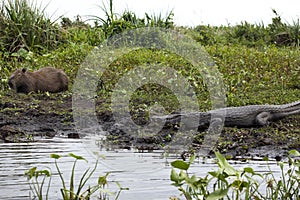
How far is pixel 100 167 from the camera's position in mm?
6156

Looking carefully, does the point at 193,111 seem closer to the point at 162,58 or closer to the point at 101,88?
the point at 101,88

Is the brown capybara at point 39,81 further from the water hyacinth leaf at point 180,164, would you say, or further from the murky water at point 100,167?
the water hyacinth leaf at point 180,164

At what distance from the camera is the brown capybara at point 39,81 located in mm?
10742

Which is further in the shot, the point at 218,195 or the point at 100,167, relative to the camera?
the point at 100,167

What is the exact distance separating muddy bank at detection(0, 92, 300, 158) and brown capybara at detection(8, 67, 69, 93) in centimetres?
55

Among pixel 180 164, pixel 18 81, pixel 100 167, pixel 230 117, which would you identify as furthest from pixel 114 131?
pixel 180 164

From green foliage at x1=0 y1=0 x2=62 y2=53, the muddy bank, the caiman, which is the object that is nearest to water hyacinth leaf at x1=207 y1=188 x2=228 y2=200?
the muddy bank

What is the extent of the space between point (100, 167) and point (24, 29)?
8596 millimetres

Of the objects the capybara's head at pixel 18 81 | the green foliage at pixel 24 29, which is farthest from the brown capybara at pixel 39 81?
the green foliage at pixel 24 29

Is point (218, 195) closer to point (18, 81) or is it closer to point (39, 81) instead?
point (18, 81)

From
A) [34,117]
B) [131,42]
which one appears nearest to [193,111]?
[34,117]

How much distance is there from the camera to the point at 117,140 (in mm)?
7848

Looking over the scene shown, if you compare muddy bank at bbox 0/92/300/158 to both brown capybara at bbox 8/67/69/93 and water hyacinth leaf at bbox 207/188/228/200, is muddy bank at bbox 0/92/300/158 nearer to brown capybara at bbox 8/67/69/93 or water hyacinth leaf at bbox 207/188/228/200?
brown capybara at bbox 8/67/69/93

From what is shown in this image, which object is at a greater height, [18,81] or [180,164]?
[18,81]
